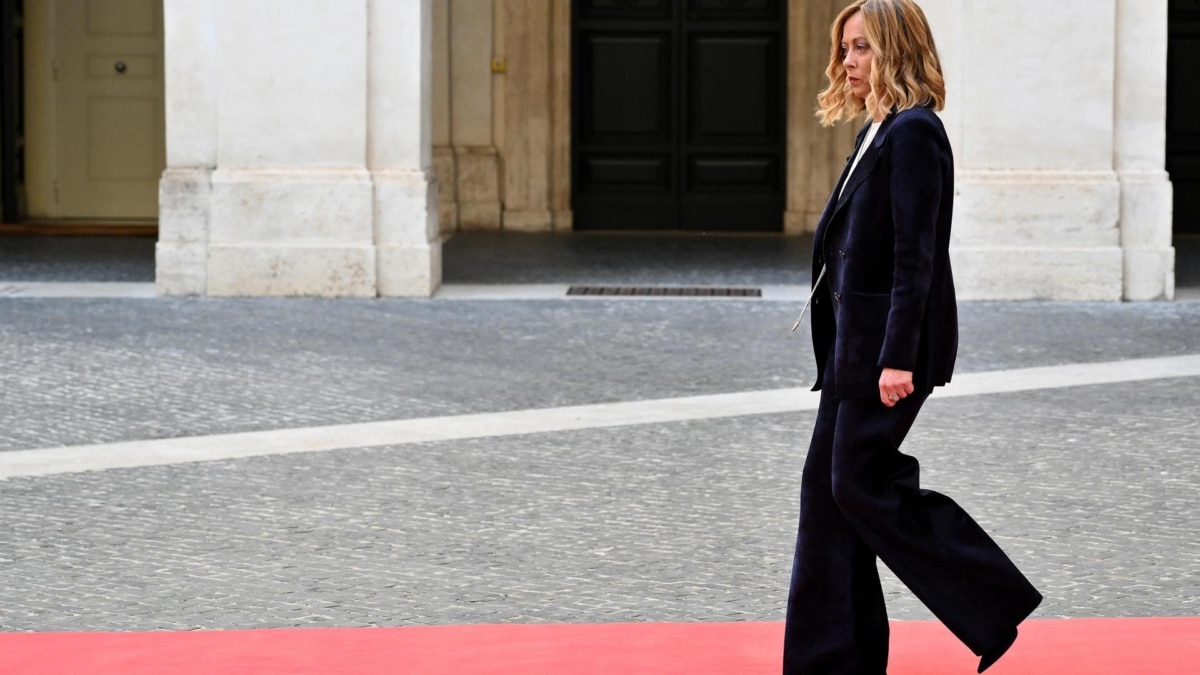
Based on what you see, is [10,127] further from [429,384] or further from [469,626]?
[469,626]

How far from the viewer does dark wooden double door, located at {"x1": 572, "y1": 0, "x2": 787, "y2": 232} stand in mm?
17438

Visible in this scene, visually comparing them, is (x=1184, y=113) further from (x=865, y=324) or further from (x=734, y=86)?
(x=865, y=324)

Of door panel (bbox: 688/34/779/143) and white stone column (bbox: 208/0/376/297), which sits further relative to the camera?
door panel (bbox: 688/34/779/143)

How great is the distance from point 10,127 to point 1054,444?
1274 cm

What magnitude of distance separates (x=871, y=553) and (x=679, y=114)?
13.8m

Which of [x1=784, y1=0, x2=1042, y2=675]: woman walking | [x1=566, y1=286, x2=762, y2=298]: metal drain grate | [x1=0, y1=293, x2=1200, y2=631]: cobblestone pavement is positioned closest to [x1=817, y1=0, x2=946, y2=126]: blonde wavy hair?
[x1=784, y1=0, x2=1042, y2=675]: woman walking

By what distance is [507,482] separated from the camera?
6.48 metres

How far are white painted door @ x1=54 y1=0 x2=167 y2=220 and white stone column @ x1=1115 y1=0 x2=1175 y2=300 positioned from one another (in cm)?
907

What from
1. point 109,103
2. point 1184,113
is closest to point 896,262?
point 1184,113

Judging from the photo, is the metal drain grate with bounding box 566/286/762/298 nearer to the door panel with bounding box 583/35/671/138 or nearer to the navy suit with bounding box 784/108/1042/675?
the door panel with bounding box 583/35/671/138

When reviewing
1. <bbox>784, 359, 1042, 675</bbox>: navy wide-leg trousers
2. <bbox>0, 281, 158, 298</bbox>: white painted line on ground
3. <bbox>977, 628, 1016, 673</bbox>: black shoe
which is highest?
<bbox>784, 359, 1042, 675</bbox>: navy wide-leg trousers

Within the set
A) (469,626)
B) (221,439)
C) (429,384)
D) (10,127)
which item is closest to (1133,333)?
(429,384)

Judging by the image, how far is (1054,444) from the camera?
283 inches

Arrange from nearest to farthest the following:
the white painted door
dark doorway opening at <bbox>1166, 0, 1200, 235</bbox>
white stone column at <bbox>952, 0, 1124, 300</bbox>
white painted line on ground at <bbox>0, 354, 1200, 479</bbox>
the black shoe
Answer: the black shoe, white painted line on ground at <bbox>0, 354, 1200, 479</bbox>, white stone column at <bbox>952, 0, 1124, 300</bbox>, dark doorway opening at <bbox>1166, 0, 1200, 235</bbox>, the white painted door
